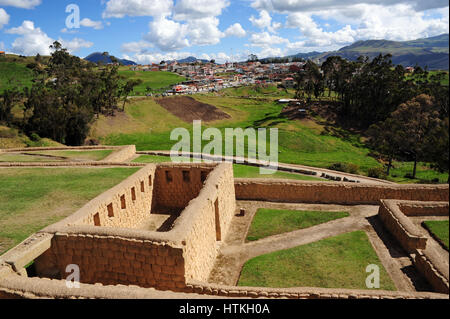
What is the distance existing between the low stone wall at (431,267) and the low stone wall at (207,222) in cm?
799

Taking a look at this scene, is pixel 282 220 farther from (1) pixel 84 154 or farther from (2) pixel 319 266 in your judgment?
(1) pixel 84 154

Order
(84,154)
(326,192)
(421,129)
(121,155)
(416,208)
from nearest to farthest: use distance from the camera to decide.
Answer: (421,129)
(416,208)
(326,192)
(84,154)
(121,155)

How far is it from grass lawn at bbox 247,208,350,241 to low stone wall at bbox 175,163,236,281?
1.50m

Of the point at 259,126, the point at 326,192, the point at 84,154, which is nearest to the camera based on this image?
the point at 326,192

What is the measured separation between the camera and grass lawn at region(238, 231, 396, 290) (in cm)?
1220

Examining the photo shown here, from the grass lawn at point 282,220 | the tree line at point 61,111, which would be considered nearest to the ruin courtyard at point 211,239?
the grass lawn at point 282,220

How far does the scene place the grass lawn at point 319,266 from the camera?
1220cm

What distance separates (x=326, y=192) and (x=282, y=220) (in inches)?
145

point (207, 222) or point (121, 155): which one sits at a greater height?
point (121, 155)

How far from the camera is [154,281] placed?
10.6 meters

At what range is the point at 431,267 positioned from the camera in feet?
38.5

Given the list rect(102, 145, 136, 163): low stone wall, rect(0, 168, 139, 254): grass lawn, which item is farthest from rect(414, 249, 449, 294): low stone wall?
rect(102, 145, 136, 163): low stone wall

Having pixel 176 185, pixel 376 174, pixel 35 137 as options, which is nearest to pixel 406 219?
pixel 176 185

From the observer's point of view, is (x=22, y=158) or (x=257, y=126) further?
(x=257, y=126)
